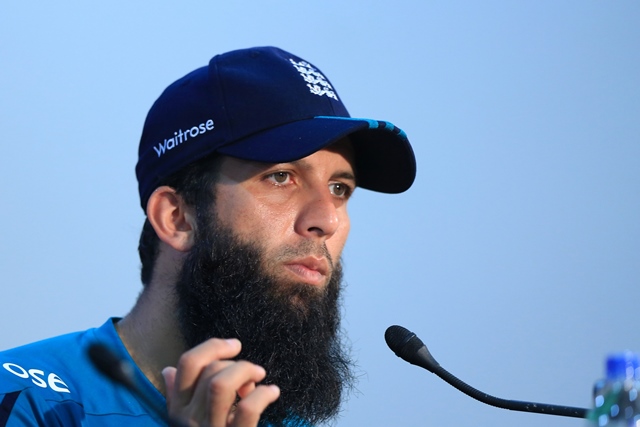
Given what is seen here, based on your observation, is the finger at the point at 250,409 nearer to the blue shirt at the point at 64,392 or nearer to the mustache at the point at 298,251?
the blue shirt at the point at 64,392

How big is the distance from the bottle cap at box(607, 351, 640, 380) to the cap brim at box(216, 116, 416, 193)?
0.89 metres

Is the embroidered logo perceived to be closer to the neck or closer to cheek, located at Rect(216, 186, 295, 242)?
cheek, located at Rect(216, 186, 295, 242)

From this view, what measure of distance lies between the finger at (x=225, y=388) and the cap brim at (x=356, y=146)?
0.72 m

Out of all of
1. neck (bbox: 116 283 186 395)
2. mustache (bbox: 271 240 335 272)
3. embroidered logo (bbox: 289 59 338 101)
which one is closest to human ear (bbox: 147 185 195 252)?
neck (bbox: 116 283 186 395)

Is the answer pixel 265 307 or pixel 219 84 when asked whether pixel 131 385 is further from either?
pixel 219 84

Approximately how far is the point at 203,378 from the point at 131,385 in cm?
10

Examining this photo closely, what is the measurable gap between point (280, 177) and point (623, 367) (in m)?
0.98

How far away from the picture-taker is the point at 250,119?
6.36 feet

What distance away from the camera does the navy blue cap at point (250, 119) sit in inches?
75.5

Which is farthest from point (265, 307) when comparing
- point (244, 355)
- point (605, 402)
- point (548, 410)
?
point (605, 402)

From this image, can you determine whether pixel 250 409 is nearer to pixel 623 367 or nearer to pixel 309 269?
pixel 623 367

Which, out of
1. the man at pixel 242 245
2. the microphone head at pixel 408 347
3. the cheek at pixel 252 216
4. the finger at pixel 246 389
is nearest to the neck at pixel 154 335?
the man at pixel 242 245

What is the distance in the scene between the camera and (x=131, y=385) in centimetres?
124

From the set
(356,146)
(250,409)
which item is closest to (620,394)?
(250,409)
